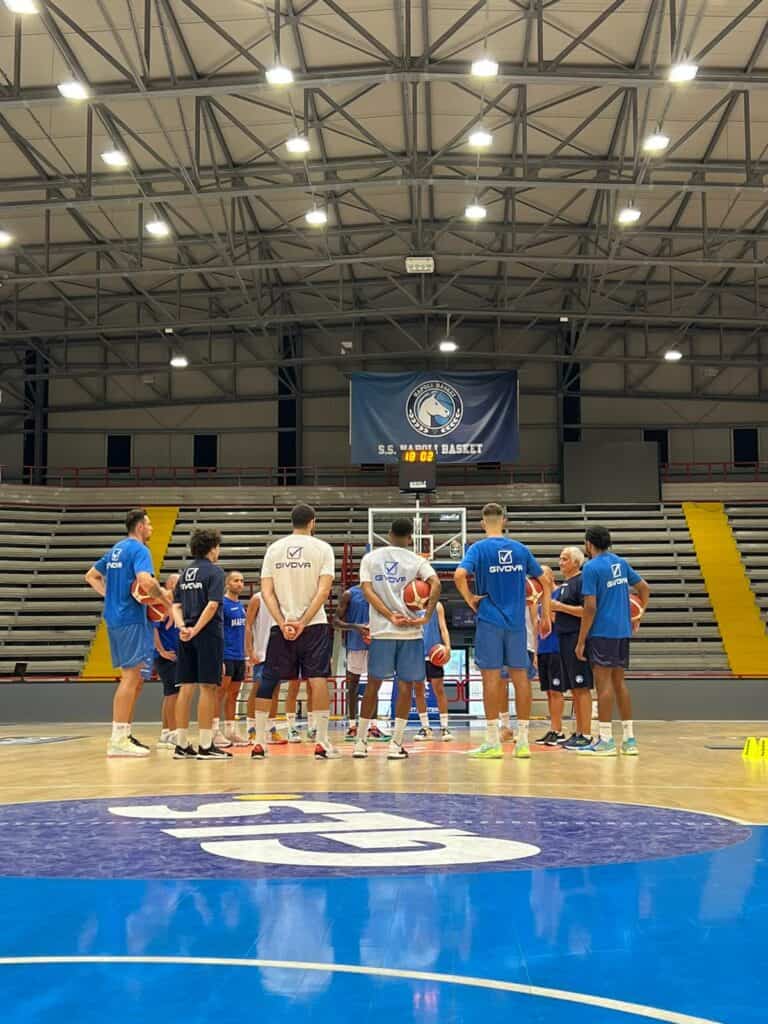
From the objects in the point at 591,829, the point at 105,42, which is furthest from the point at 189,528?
the point at 591,829

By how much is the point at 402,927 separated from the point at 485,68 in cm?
1198

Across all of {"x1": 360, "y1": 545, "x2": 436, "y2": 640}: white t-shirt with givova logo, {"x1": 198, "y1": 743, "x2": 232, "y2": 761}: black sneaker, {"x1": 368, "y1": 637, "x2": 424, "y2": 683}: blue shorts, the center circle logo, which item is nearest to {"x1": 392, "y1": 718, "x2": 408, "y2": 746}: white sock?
{"x1": 368, "y1": 637, "x2": 424, "y2": 683}: blue shorts

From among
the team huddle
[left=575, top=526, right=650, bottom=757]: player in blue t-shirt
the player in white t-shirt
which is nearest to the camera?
the team huddle

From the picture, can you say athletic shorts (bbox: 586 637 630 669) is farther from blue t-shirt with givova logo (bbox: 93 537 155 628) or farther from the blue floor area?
the blue floor area

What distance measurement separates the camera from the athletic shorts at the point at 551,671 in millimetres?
10289

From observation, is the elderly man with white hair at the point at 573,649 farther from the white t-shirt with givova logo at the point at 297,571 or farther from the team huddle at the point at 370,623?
the white t-shirt with givova logo at the point at 297,571

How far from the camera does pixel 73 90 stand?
13016mm

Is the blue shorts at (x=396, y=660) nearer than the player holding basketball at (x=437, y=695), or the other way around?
the blue shorts at (x=396, y=660)

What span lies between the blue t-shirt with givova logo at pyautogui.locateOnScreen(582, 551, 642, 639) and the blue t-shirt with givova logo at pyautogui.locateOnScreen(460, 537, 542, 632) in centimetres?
64

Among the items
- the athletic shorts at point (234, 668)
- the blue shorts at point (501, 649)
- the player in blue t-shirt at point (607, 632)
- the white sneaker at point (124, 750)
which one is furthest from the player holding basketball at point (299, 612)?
the athletic shorts at point (234, 668)

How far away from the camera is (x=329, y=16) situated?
1485 cm

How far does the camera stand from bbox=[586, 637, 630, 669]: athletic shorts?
847cm

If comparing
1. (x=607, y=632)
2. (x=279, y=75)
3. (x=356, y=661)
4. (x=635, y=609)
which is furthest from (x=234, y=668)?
(x=279, y=75)

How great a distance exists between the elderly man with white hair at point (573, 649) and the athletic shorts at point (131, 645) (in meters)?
3.50
